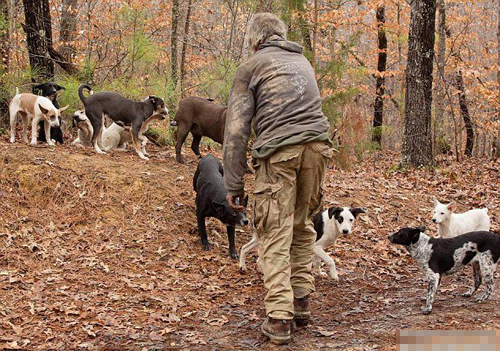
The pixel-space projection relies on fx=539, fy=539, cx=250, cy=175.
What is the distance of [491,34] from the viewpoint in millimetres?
32219

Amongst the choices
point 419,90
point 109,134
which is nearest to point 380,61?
point 419,90

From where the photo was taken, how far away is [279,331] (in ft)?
15.5

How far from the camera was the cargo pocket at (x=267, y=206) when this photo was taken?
4.85 meters

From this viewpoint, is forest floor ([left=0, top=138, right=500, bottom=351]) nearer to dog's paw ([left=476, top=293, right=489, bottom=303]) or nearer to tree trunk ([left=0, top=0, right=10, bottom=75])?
dog's paw ([left=476, top=293, right=489, bottom=303])

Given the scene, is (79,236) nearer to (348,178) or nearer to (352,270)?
(352,270)

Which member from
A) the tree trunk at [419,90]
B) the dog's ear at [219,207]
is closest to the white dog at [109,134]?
the dog's ear at [219,207]

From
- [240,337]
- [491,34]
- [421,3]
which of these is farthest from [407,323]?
[491,34]

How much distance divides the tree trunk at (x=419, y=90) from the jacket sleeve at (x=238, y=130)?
9333 millimetres

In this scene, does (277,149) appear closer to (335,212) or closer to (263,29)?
(263,29)

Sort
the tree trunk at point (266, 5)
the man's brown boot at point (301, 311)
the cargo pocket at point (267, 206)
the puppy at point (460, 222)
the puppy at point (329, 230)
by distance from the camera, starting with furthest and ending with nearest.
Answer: the tree trunk at point (266, 5) < the puppy at point (460, 222) < the puppy at point (329, 230) < the man's brown boot at point (301, 311) < the cargo pocket at point (267, 206)

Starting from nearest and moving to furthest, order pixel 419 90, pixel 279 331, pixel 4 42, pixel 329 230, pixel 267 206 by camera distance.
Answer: pixel 279 331 < pixel 267 206 < pixel 329 230 < pixel 4 42 < pixel 419 90

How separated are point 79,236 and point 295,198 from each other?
11.5 ft

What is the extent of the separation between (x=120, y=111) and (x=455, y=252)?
6.22 meters

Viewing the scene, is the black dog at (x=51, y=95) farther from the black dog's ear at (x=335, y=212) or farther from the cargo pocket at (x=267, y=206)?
the cargo pocket at (x=267, y=206)
